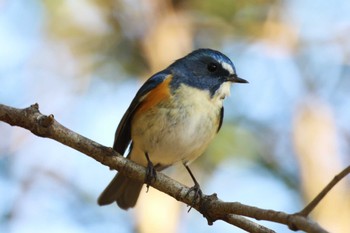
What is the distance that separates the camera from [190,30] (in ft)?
22.2

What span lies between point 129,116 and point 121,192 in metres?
0.70

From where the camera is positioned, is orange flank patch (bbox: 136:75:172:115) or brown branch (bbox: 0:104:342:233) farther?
orange flank patch (bbox: 136:75:172:115)

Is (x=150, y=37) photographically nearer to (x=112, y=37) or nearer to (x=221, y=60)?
(x=112, y=37)

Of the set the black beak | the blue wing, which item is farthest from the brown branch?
the black beak

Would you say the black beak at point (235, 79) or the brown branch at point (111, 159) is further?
the black beak at point (235, 79)

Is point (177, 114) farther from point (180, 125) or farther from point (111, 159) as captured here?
point (111, 159)

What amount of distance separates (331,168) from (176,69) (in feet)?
6.79

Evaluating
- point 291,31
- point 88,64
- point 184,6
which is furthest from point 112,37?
point 291,31

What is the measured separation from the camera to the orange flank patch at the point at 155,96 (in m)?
4.56

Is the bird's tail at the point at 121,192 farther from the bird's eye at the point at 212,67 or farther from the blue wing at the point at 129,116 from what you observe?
the bird's eye at the point at 212,67

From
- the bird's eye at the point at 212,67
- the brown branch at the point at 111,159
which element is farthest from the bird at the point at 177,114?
the brown branch at the point at 111,159

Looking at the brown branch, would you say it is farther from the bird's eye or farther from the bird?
the bird's eye

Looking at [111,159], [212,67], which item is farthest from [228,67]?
[111,159]

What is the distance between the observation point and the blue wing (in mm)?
4730
